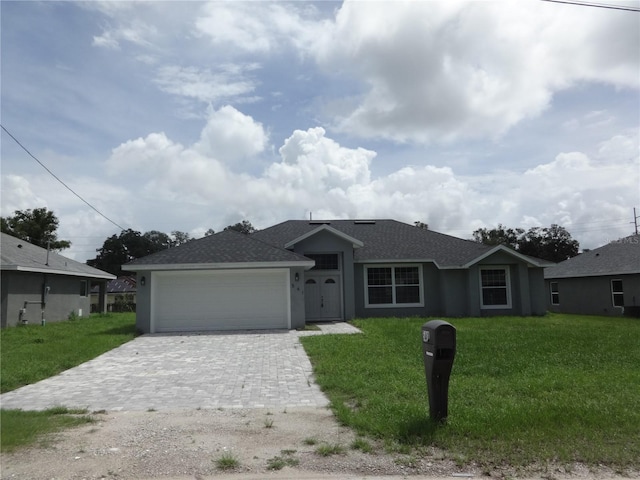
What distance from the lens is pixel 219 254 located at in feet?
58.6

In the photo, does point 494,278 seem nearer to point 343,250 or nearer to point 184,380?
point 343,250

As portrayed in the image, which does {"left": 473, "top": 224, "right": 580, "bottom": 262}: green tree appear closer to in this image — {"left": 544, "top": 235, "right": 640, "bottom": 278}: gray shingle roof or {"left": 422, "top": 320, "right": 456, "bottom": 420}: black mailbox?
{"left": 544, "top": 235, "right": 640, "bottom": 278}: gray shingle roof

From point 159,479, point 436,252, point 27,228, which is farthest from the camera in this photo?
point 27,228

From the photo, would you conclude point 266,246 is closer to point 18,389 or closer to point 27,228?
point 18,389

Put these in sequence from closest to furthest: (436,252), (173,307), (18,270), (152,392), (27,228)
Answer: (152,392)
(173,307)
(18,270)
(436,252)
(27,228)

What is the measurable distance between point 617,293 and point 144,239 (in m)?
64.7

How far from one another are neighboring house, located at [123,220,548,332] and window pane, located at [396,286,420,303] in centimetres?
4

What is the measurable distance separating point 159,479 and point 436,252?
1887 centimetres

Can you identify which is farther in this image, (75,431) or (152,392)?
(152,392)

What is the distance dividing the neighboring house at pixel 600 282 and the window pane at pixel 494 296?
669 centimetres

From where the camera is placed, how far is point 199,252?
712 inches

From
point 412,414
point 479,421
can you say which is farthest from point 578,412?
point 412,414

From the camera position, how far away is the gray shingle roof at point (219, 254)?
683 inches

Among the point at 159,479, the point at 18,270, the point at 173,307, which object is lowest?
the point at 159,479
